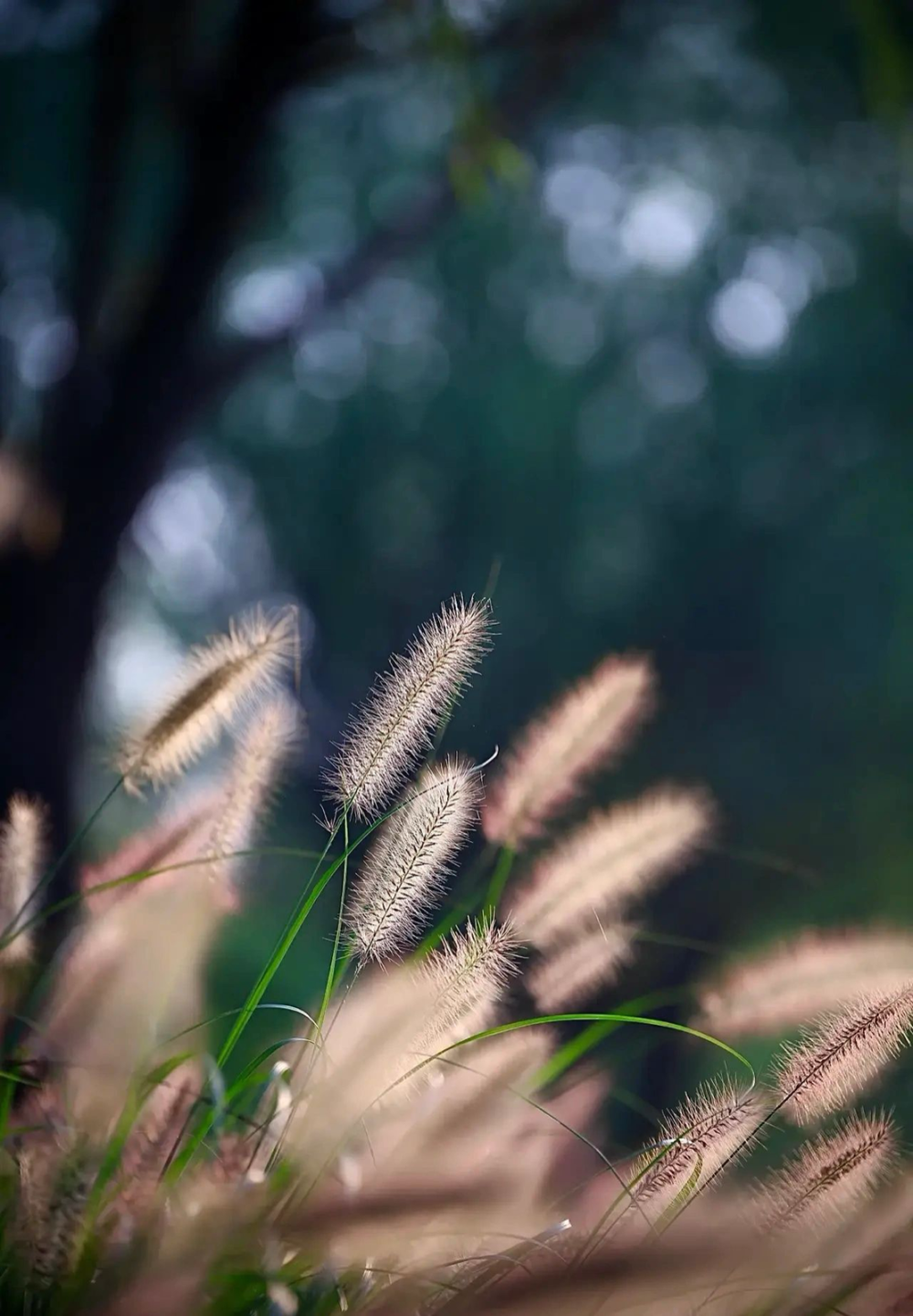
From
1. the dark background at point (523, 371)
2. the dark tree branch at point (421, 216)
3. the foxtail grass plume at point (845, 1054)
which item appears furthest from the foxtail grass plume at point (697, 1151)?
the dark tree branch at point (421, 216)

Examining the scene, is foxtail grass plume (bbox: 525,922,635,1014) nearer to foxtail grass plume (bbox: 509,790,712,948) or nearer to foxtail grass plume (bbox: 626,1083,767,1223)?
foxtail grass plume (bbox: 509,790,712,948)

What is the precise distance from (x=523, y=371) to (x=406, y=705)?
62.7 inches

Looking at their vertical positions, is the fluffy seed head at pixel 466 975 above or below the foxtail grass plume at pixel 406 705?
below

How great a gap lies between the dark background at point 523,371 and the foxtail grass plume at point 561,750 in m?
0.66

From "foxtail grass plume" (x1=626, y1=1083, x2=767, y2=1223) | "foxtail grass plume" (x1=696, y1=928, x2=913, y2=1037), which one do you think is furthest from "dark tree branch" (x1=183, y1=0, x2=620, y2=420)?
"foxtail grass plume" (x1=626, y1=1083, x2=767, y2=1223)

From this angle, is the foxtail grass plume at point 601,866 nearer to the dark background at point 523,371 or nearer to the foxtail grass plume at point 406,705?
the foxtail grass plume at point 406,705

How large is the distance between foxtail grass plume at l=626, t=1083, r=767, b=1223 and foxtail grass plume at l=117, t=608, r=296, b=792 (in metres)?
0.22

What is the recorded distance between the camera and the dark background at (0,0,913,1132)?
121 centimetres

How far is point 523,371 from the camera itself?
1.90 meters

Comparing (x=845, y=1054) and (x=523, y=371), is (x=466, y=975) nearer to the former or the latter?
(x=845, y=1054)

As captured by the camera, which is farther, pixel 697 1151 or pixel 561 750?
pixel 561 750

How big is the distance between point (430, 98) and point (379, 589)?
2.67 ft

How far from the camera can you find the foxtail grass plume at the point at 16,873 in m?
0.45

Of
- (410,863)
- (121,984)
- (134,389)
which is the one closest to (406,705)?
(410,863)
